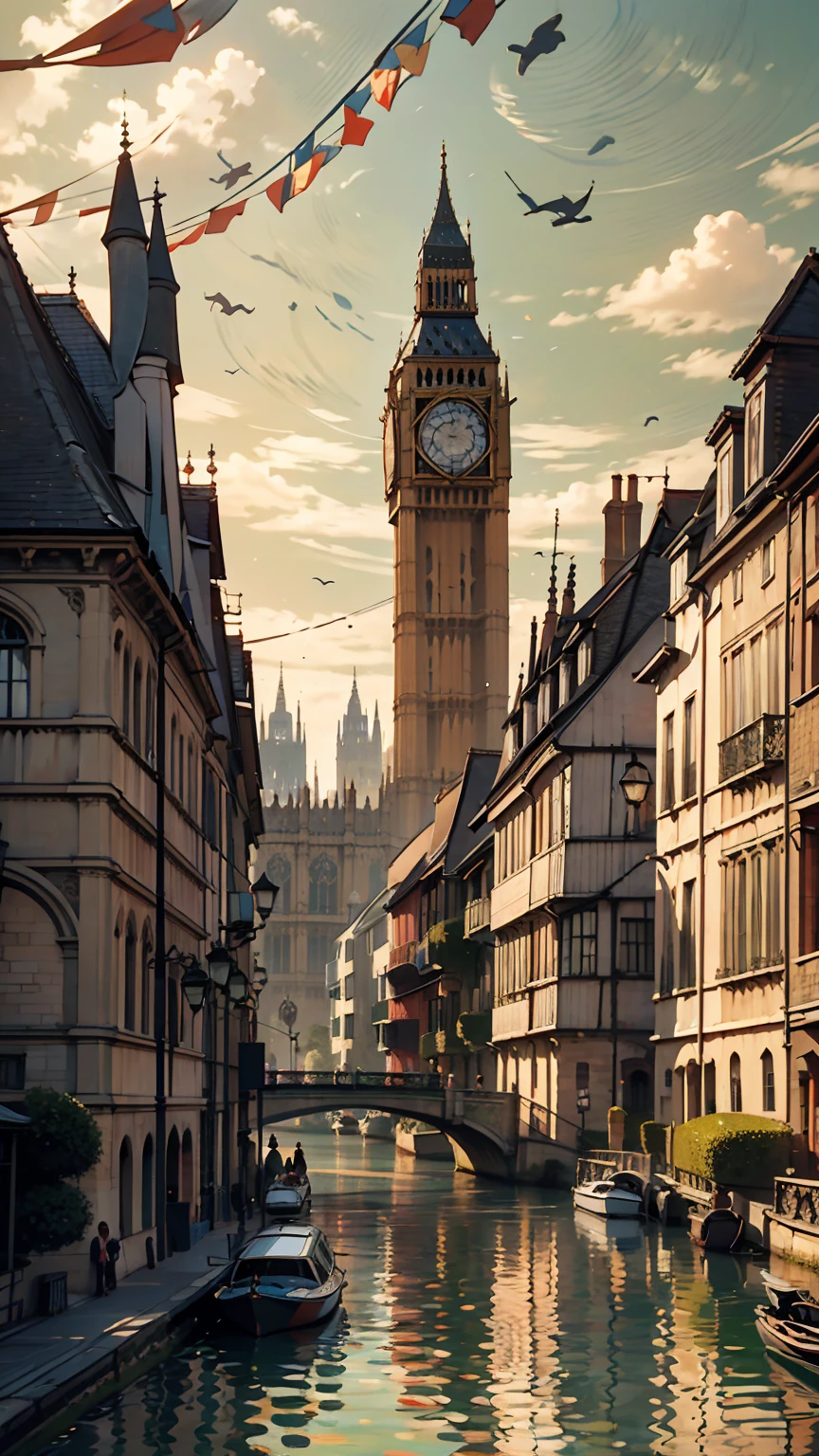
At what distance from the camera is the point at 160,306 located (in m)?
38.1

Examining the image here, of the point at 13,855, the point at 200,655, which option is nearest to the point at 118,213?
the point at 200,655

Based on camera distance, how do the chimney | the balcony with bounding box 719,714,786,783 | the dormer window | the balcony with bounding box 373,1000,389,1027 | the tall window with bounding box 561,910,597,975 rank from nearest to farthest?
the balcony with bounding box 719,714,786,783, the dormer window, the tall window with bounding box 561,910,597,975, the chimney, the balcony with bounding box 373,1000,389,1027

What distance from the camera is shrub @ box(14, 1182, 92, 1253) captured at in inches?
1007

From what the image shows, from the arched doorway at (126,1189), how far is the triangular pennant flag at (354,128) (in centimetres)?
1632

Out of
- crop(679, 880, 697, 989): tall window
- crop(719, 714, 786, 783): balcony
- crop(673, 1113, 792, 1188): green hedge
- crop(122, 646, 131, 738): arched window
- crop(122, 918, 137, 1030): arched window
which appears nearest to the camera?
crop(122, 646, 131, 738): arched window

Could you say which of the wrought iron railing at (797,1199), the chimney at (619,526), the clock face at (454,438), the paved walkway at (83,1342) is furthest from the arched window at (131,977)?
the clock face at (454,438)

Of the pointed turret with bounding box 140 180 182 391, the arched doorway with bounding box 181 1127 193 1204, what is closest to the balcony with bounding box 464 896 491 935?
the arched doorway with bounding box 181 1127 193 1204

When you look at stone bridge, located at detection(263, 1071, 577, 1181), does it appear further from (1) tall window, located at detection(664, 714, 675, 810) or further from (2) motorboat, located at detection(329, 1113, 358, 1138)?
(2) motorboat, located at detection(329, 1113, 358, 1138)

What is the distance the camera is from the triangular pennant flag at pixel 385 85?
2211cm

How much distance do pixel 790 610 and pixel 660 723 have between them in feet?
46.2

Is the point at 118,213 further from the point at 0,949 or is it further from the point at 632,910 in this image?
the point at 632,910

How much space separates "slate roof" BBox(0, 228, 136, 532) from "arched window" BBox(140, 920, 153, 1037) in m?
7.80

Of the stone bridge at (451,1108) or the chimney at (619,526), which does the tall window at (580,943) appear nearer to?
the stone bridge at (451,1108)

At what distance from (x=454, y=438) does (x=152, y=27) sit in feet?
524
